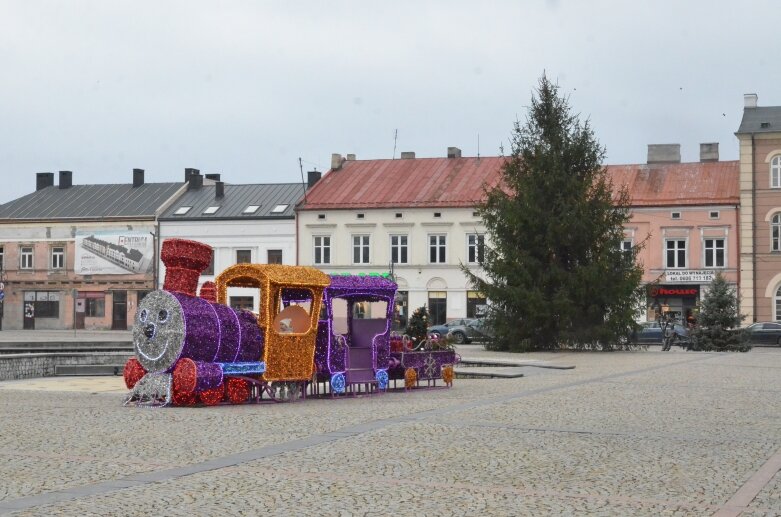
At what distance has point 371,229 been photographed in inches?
2450

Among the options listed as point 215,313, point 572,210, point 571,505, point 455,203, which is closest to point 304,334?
point 215,313

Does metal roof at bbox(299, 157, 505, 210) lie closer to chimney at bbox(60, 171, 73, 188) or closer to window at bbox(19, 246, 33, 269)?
window at bbox(19, 246, 33, 269)

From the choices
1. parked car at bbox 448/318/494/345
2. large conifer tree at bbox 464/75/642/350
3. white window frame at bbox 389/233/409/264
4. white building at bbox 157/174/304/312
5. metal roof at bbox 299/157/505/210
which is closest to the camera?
large conifer tree at bbox 464/75/642/350

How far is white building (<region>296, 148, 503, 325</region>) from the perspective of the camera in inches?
2403

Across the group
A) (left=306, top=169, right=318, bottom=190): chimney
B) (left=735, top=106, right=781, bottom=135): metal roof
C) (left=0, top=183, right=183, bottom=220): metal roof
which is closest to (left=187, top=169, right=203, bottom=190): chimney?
(left=0, top=183, right=183, bottom=220): metal roof

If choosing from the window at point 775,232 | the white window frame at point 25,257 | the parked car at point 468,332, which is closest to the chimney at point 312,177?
the white window frame at point 25,257

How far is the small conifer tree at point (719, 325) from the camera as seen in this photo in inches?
1523

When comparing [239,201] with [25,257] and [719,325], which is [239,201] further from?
[719,325]

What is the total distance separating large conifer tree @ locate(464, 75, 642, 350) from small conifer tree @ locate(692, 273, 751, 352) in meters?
2.45

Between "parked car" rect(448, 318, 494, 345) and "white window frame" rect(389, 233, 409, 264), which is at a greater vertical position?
"white window frame" rect(389, 233, 409, 264)

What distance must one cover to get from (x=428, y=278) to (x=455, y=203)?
435 centimetres

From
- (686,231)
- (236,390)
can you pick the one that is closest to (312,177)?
(686,231)

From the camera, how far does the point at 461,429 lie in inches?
555

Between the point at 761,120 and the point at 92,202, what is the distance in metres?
38.4
